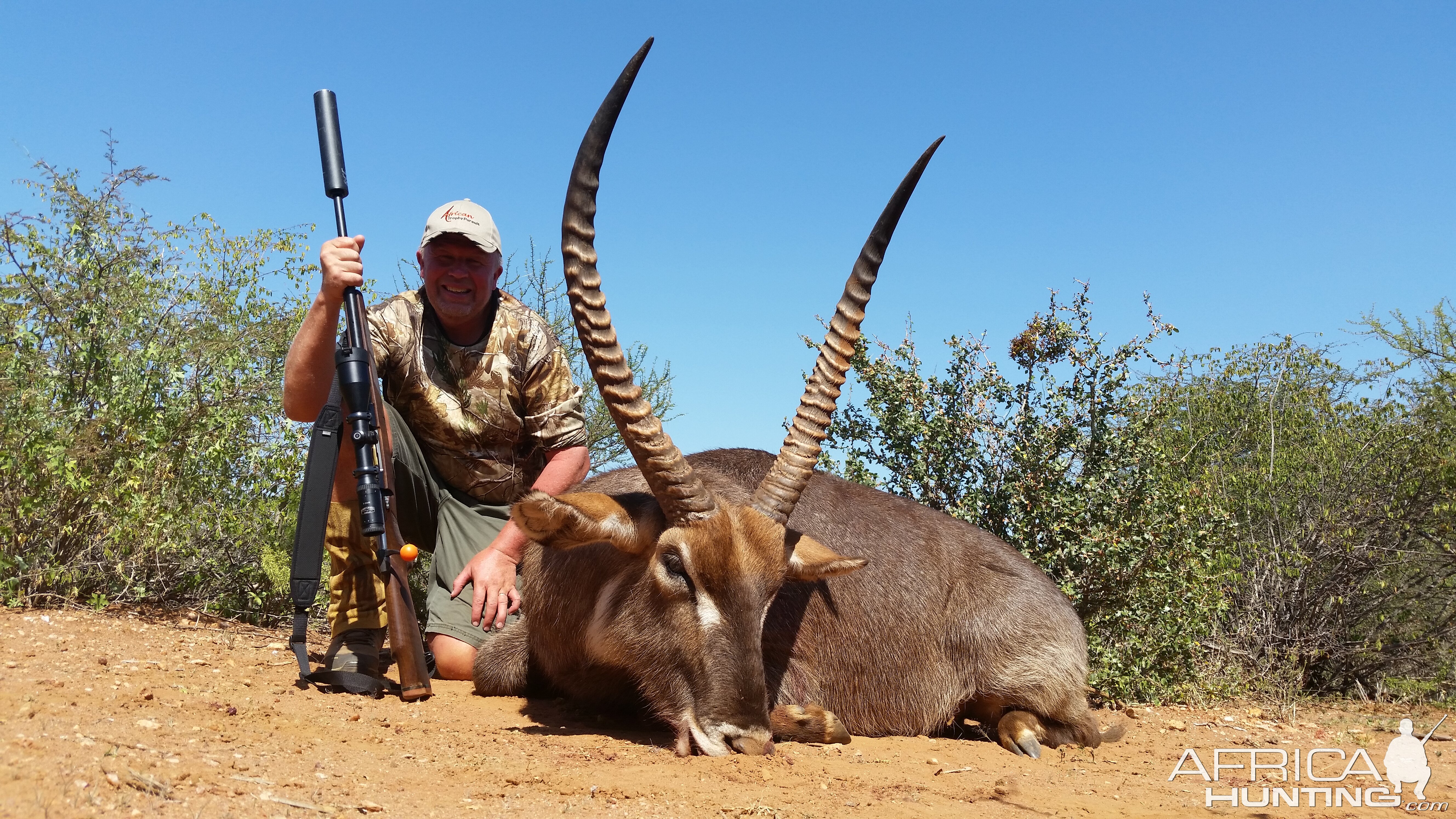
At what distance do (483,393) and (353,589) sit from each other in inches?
53.8

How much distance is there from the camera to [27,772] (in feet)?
9.24

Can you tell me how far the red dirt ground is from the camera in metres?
3.07

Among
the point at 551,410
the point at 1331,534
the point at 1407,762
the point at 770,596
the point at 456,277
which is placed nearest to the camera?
the point at 770,596

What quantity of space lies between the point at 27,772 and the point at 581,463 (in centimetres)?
388

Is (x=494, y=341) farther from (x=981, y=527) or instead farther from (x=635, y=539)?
(x=981, y=527)

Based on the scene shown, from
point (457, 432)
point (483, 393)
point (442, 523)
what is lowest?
point (442, 523)

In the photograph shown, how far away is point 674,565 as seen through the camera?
177 inches

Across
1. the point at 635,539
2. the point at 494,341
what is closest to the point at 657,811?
the point at 635,539

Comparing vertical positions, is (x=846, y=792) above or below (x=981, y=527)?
below

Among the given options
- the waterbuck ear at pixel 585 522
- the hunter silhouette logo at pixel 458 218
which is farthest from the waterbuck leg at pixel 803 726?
the hunter silhouette logo at pixel 458 218

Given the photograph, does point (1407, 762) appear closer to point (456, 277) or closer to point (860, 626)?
point (860, 626)

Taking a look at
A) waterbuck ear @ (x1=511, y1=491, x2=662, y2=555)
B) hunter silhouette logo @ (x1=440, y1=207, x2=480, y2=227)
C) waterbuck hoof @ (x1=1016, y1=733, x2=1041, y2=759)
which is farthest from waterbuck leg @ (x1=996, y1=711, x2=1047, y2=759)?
hunter silhouette logo @ (x1=440, y1=207, x2=480, y2=227)

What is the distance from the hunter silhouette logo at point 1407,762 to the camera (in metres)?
5.45

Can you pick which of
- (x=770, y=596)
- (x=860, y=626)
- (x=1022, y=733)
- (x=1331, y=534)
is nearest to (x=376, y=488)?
(x=770, y=596)
